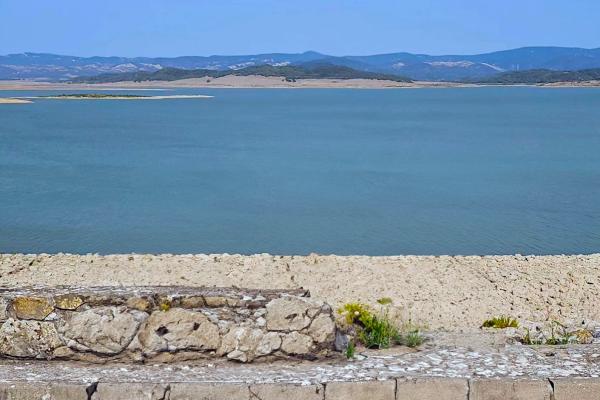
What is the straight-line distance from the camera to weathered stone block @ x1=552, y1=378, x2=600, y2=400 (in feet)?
13.6

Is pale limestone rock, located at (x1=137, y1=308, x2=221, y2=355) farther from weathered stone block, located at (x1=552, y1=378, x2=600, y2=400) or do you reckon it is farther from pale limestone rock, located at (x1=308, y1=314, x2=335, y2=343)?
weathered stone block, located at (x1=552, y1=378, x2=600, y2=400)

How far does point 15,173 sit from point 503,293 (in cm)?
2325

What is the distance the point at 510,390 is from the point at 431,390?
1.28 ft

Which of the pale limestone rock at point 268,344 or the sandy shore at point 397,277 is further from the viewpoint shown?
the sandy shore at point 397,277

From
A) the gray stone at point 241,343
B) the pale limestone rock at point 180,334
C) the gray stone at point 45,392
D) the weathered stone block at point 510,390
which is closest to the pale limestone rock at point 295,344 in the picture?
the gray stone at point 241,343

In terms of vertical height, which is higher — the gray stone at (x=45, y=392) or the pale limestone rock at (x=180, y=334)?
the pale limestone rock at (x=180, y=334)

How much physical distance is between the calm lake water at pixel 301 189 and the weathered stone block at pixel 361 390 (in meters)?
12.9

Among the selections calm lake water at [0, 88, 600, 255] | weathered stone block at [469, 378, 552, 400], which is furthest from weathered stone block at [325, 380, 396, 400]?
calm lake water at [0, 88, 600, 255]

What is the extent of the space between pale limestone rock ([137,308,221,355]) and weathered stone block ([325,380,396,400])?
2.38 feet

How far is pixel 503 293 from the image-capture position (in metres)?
12.0

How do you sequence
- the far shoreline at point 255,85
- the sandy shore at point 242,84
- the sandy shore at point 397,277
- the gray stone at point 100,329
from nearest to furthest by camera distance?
the gray stone at point 100,329 < the sandy shore at point 397,277 < the far shoreline at point 255,85 < the sandy shore at point 242,84

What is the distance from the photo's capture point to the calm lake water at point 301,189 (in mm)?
18578

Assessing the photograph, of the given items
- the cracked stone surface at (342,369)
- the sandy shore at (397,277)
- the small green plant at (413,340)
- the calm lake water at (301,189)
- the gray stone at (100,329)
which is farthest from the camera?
the calm lake water at (301,189)

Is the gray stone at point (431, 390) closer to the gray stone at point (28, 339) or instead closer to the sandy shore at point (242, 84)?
the gray stone at point (28, 339)
